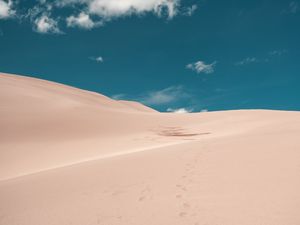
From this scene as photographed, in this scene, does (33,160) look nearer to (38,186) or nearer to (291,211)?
(38,186)

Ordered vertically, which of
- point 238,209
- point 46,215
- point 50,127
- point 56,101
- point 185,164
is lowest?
point 46,215

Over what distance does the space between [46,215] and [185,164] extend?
11.3 feet

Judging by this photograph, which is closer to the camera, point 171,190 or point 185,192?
point 185,192

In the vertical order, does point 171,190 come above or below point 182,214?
above

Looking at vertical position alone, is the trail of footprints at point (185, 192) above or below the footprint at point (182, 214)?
above

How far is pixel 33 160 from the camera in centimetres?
1162

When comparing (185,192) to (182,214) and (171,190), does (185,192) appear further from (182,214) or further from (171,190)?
(182,214)

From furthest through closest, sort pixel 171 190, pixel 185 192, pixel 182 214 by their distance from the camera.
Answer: pixel 171 190
pixel 185 192
pixel 182 214

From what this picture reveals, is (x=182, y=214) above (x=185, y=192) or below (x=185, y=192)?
below

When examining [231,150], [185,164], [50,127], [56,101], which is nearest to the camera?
[185,164]

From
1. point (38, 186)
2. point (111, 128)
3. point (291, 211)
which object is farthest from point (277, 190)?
point (111, 128)

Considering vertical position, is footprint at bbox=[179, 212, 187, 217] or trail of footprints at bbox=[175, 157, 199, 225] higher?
trail of footprints at bbox=[175, 157, 199, 225]

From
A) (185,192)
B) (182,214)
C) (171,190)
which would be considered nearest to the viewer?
(182,214)

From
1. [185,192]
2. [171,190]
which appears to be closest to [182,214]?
[185,192]
